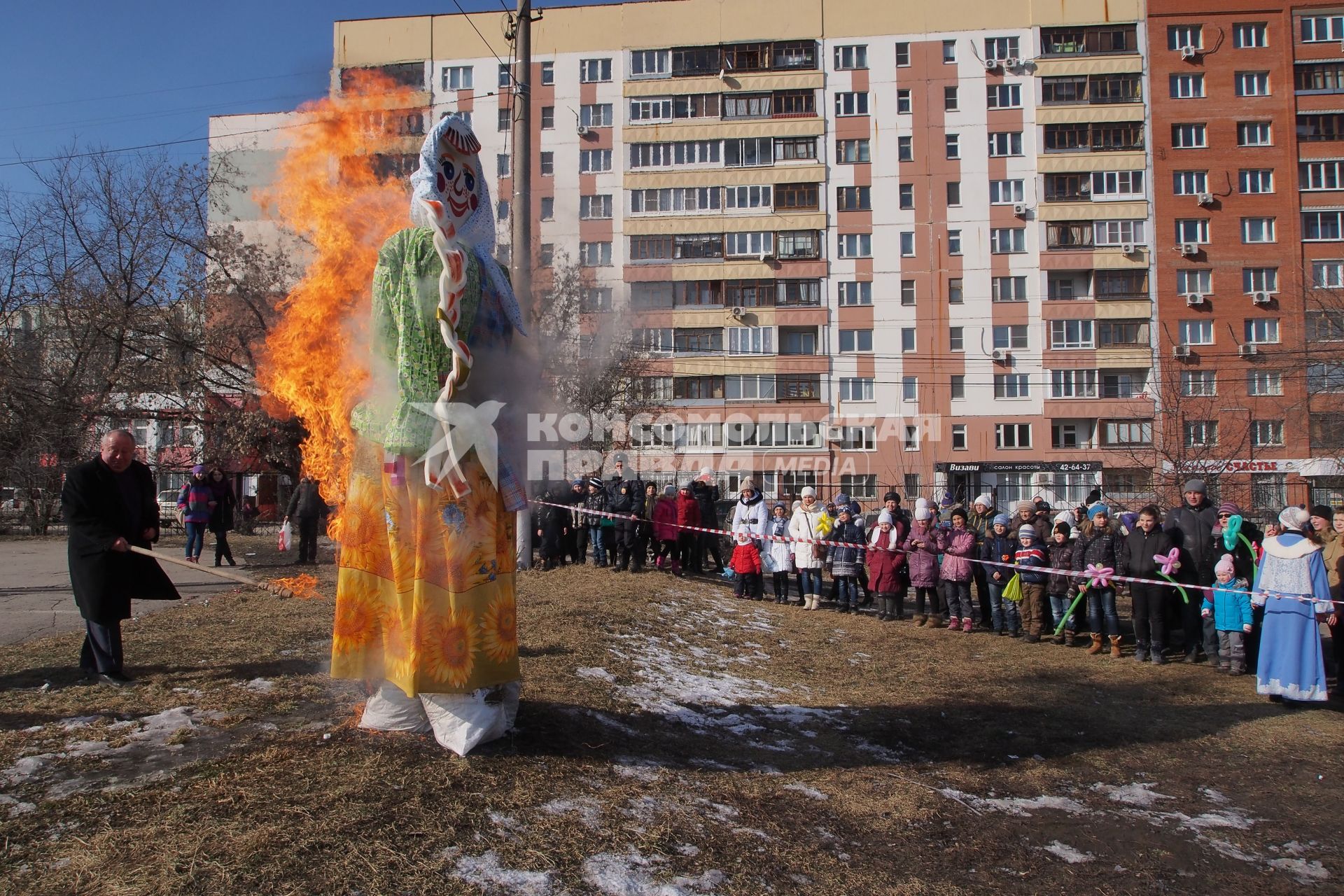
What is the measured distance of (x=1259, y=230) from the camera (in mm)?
46375

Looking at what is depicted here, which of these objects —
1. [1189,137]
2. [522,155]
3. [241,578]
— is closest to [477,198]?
[241,578]

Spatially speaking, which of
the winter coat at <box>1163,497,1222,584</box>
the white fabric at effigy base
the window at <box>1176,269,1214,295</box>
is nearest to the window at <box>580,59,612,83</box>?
the window at <box>1176,269,1214,295</box>

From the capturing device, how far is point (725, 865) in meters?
3.59

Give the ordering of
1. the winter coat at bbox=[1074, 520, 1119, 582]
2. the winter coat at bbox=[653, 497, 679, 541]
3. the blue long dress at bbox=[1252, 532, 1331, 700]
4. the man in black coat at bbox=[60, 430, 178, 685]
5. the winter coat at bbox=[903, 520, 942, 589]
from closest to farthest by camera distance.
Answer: the man in black coat at bbox=[60, 430, 178, 685] < the blue long dress at bbox=[1252, 532, 1331, 700] < the winter coat at bbox=[1074, 520, 1119, 582] < the winter coat at bbox=[903, 520, 942, 589] < the winter coat at bbox=[653, 497, 679, 541]

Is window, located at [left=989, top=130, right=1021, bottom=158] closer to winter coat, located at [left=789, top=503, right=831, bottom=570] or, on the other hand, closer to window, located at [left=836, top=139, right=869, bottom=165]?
window, located at [left=836, top=139, right=869, bottom=165]

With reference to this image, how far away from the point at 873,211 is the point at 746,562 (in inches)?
1384

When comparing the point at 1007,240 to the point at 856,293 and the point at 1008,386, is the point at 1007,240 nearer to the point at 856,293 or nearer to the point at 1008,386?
the point at 1008,386

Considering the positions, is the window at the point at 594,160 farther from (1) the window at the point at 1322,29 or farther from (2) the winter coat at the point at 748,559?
(1) the window at the point at 1322,29

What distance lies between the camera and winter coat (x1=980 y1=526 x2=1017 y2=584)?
12.2 metres

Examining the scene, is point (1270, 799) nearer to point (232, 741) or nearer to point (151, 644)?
point (232, 741)

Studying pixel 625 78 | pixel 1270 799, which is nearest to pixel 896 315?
pixel 625 78

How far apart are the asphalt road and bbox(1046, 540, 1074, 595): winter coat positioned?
35.5 ft

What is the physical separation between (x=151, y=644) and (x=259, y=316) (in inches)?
691

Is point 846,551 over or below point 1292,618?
over
